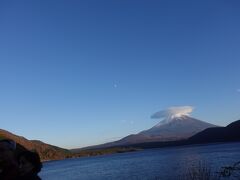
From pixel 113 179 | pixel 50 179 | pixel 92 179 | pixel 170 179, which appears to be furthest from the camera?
pixel 50 179

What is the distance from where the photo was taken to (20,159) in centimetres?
363

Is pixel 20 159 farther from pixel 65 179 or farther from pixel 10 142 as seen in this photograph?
pixel 65 179

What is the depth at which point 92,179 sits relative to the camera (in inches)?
2729

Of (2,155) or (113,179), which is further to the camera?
(113,179)

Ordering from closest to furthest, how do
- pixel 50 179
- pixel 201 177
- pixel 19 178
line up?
pixel 19 178, pixel 201 177, pixel 50 179

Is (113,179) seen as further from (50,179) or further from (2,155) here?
(2,155)


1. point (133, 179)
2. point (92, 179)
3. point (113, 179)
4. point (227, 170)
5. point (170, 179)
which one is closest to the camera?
point (227, 170)

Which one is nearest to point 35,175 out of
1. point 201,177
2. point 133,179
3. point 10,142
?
point 10,142

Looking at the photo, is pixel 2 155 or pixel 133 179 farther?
pixel 133 179

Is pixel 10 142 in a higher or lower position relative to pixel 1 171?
higher

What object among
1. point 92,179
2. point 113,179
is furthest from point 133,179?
point 92,179

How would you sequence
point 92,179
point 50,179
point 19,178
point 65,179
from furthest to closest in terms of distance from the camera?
point 50,179
point 65,179
point 92,179
point 19,178

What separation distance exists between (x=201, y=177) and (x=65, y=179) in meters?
66.4

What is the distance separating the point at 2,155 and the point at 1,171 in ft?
0.43
